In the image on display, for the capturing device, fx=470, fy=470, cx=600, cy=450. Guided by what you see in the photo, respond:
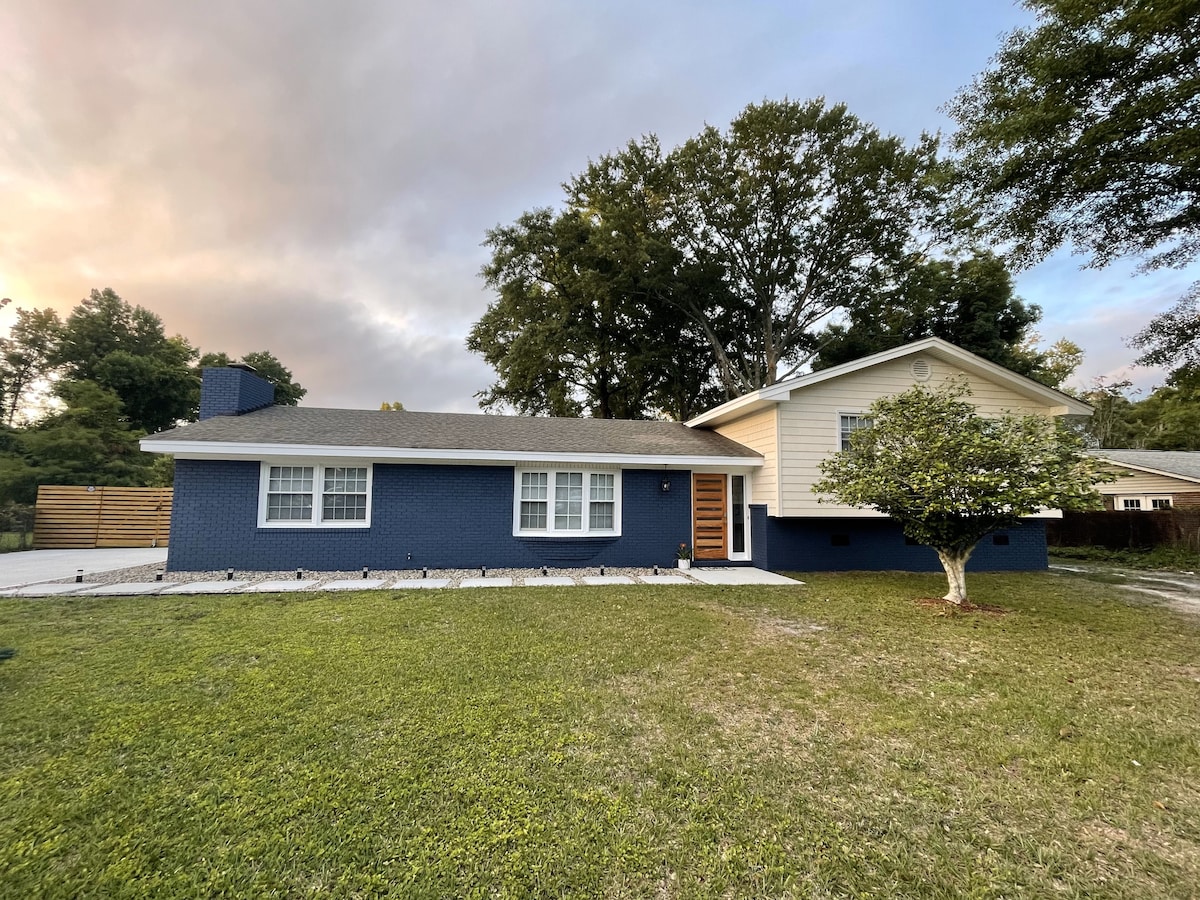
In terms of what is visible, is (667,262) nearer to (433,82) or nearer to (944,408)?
(433,82)

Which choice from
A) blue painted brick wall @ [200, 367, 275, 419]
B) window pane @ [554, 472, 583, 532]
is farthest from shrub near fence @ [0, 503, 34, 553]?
window pane @ [554, 472, 583, 532]

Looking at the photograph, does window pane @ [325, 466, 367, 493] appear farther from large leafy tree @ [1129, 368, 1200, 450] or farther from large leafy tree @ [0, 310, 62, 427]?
large leafy tree @ [0, 310, 62, 427]

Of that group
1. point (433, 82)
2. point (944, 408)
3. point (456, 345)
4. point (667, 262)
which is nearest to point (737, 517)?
point (944, 408)

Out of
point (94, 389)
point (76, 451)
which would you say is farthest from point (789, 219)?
point (94, 389)

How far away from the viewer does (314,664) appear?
14.4ft

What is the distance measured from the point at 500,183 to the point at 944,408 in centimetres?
1182

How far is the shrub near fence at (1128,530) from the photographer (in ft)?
40.7

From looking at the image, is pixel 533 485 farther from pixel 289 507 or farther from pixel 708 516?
pixel 289 507

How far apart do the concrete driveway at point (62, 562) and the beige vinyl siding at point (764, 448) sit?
1318 cm

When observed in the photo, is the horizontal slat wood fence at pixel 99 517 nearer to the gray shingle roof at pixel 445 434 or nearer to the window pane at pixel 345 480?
the gray shingle roof at pixel 445 434

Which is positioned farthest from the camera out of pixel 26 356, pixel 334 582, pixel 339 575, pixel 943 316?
pixel 26 356

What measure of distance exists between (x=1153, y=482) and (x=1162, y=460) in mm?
1687

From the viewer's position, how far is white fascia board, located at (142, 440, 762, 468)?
28.1ft

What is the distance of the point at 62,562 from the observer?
400 inches
